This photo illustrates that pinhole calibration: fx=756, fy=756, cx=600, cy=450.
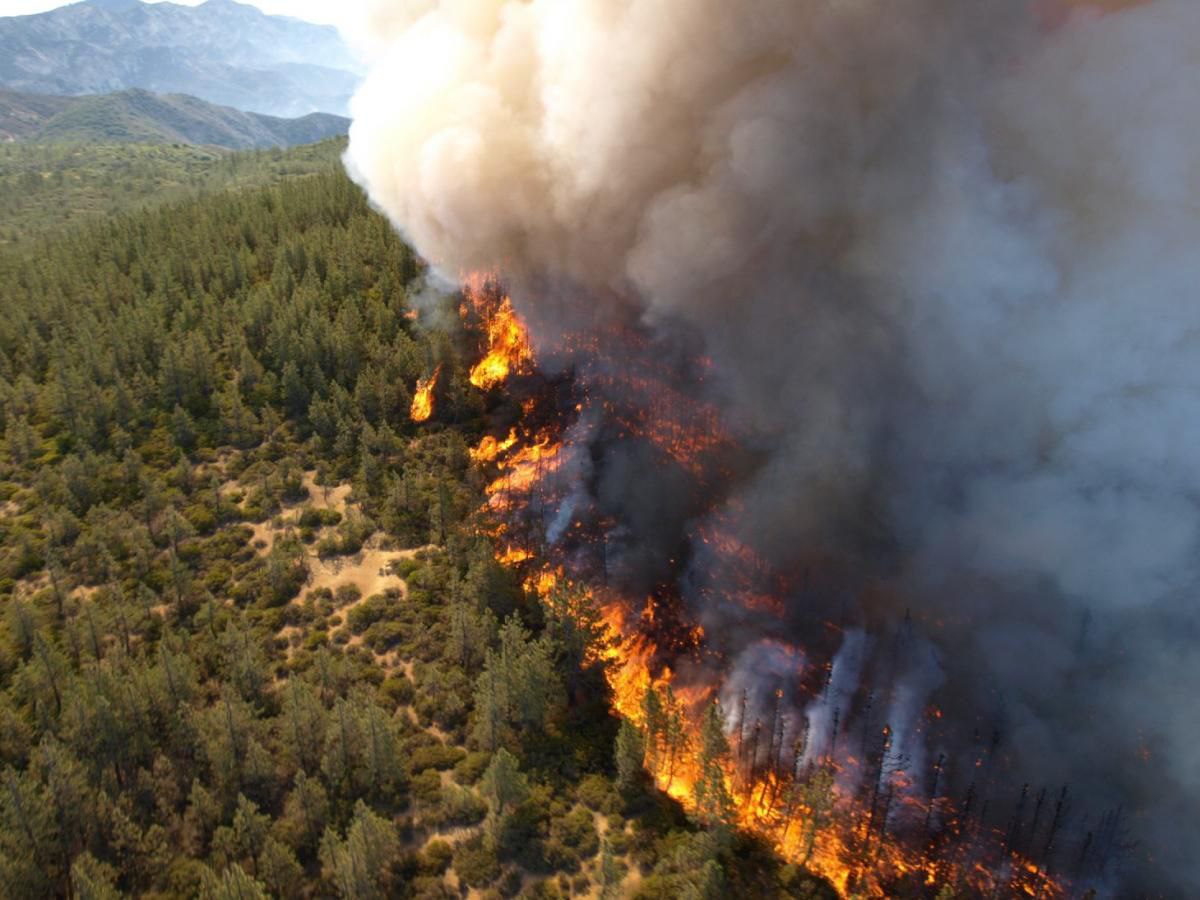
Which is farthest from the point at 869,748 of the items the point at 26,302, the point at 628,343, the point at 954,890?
the point at 26,302

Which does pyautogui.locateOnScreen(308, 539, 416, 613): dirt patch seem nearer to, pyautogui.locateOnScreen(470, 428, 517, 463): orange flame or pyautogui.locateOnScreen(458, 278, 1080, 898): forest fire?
pyautogui.locateOnScreen(458, 278, 1080, 898): forest fire

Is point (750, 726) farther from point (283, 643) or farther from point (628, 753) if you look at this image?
point (283, 643)

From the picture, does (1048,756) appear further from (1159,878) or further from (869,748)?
(869,748)

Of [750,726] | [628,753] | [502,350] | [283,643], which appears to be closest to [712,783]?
[628,753]

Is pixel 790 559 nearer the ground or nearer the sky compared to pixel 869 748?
nearer the sky

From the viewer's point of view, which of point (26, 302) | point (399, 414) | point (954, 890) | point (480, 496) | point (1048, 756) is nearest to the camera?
point (954, 890)

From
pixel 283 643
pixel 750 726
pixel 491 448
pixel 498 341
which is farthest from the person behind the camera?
pixel 498 341

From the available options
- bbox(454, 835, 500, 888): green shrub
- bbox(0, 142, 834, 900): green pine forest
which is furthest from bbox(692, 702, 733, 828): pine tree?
bbox(454, 835, 500, 888): green shrub
